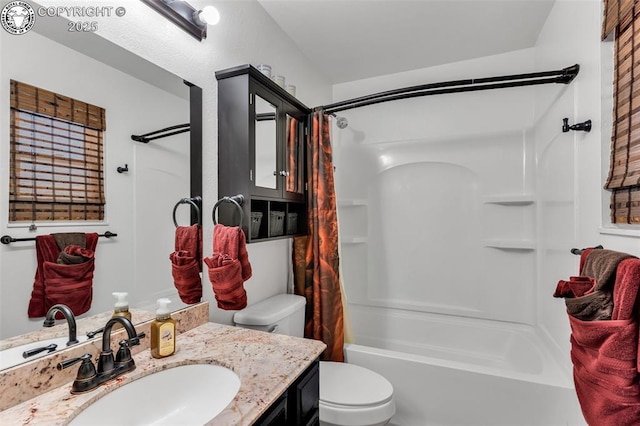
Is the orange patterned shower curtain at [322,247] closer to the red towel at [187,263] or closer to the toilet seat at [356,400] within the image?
the toilet seat at [356,400]

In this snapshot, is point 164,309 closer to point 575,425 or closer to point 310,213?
point 310,213

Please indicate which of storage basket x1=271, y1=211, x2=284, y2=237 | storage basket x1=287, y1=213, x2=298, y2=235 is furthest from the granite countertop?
storage basket x1=287, y1=213, x2=298, y2=235

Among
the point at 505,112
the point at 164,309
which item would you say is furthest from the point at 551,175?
the point at 164,309

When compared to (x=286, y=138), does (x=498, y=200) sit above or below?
→ below

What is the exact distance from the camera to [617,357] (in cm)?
84

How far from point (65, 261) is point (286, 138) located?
1.20 m

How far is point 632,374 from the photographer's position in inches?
32.0

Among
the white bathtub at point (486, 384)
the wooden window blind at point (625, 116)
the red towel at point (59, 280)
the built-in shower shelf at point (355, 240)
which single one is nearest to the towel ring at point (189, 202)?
the red towel at point (59, 280)

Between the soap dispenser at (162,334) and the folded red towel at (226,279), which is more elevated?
the folded red towel at (226,279)

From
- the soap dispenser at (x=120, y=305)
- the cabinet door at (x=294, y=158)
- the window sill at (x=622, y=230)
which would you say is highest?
the cabinet door at (x=294, y=158)

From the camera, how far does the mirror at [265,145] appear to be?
150cm

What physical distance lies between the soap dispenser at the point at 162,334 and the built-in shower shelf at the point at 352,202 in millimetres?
2083

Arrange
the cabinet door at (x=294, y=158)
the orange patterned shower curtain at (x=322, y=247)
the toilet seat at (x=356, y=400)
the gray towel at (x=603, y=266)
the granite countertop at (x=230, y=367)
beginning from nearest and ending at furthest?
1. the granite countertop at (x=230, y=367)
2. the gray towel at (x=603, y=266)
3. the toilet seat at (x=356, y=400)
4. the cabinet door at (x=294, y=158)
5. the orange patterned shower curtain at (x=322, y=247)

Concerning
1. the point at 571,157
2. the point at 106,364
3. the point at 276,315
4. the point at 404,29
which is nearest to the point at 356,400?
the point at 276,315
